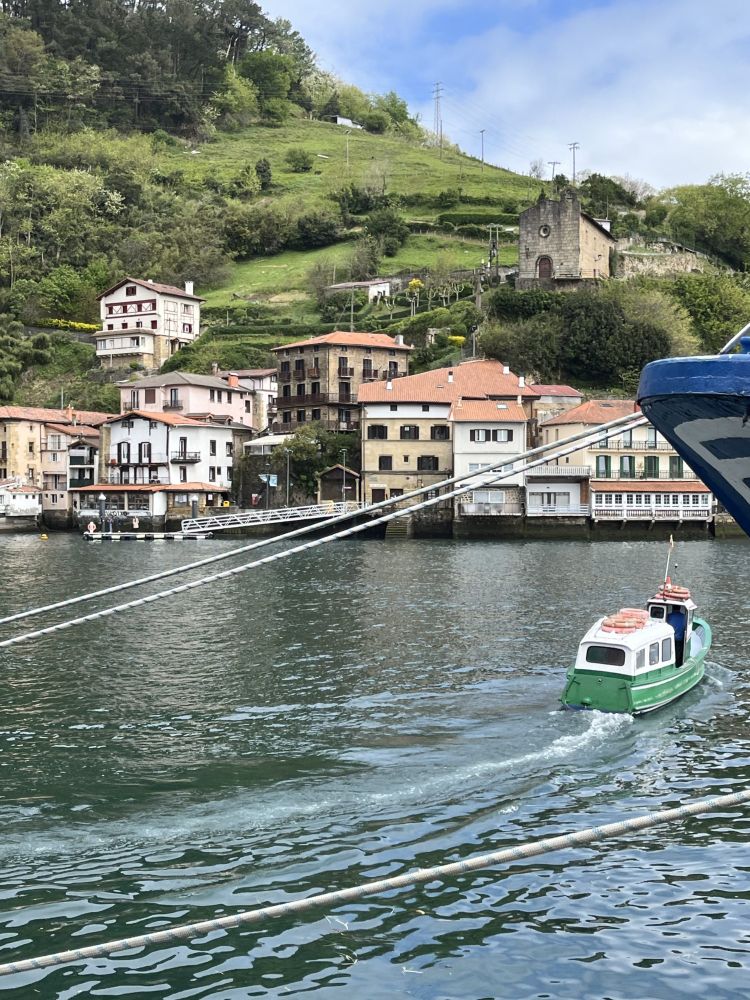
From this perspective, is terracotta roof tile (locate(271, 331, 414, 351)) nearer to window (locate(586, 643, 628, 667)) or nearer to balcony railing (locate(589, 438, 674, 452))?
balcony railing (locate(589, 438, 674, 452))

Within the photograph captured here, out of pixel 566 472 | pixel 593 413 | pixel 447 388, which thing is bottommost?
pixel 566 472

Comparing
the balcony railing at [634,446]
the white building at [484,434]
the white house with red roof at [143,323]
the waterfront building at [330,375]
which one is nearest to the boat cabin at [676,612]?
the balcony railing at [634,446]

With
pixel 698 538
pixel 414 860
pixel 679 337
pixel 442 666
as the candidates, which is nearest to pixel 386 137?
pixel 679 337

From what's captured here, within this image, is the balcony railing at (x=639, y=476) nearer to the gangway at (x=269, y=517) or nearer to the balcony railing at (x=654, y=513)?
the balcony railing at (x=654, y=513)

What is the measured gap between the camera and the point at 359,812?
47.1 feet

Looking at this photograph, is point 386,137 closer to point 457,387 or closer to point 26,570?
point 457,387

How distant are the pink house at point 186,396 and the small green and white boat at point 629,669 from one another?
65.4 meters

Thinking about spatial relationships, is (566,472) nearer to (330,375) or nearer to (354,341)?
(330,375)

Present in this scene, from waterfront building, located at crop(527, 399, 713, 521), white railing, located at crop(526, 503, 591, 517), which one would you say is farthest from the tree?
white railing, located at crop(526, 503, 591, 517)

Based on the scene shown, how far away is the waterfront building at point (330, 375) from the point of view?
271 ft

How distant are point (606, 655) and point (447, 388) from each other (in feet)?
192

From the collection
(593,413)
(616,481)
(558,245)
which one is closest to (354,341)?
(593,413)

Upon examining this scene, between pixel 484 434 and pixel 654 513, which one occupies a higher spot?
pixel 484 434

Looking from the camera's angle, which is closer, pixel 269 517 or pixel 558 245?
pixel 269 517
